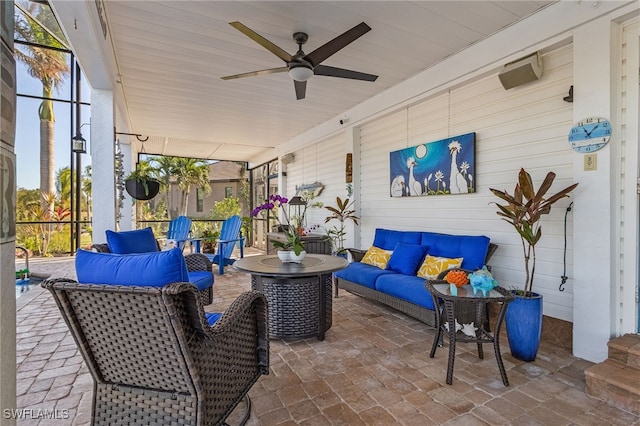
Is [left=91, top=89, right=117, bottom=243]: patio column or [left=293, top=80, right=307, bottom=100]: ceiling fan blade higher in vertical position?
[left=293, top=80, right=307, bottom=100]: ceiling fan blade

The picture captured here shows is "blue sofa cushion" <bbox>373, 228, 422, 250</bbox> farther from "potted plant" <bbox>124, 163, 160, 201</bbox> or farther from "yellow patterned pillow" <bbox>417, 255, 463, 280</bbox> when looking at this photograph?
"potted plant" <bbox>124, 163, 160, 201</bbox>

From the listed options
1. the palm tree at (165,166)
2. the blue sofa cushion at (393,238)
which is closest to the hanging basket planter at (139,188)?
the blue sofa cushion at (393,238)

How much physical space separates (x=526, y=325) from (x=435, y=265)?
38.8 inches

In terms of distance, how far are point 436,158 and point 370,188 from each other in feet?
4.70

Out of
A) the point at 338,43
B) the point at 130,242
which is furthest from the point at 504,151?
the point at 130,242

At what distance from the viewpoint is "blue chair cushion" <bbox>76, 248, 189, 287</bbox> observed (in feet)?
4.20

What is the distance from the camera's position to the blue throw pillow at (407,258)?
3.59m

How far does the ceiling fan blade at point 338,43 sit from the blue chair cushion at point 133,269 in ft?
6.99

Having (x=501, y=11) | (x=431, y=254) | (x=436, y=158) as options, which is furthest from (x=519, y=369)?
(x=501, y=11)

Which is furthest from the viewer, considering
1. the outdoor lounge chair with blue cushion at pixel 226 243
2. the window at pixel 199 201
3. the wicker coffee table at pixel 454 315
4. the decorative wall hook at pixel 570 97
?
the window at pixel 199 201

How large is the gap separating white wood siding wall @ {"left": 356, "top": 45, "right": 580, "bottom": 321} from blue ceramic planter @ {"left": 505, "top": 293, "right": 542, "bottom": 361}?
519 mm

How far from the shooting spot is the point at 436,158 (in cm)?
391

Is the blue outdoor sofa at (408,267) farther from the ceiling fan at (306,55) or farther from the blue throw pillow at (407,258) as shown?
the ceiling fan at (306,55)

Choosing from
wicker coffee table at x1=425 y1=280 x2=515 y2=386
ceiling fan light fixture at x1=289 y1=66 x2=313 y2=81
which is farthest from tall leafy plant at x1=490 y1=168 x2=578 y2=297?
ceiling fan light fixture at x1=289 y1=66 x2=313 y2=81
